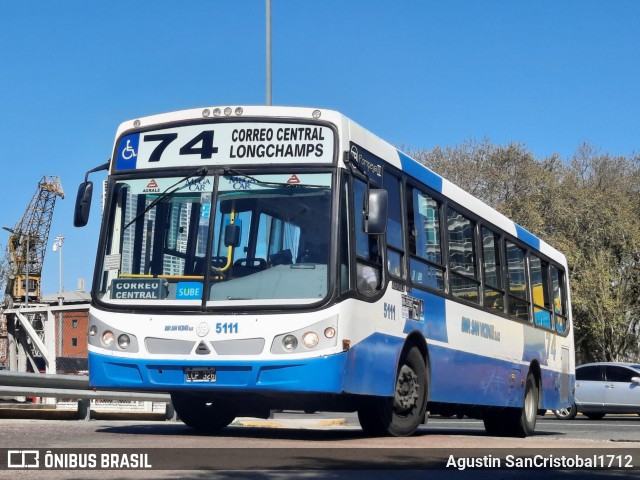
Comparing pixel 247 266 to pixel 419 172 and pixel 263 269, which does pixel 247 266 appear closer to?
pixel 263 269

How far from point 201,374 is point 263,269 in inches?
47.4

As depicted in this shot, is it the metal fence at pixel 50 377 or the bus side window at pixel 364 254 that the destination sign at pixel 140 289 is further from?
the metal fence at pixel 50 377

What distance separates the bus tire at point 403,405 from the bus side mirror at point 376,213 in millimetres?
1944

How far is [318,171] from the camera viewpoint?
11.6 metres

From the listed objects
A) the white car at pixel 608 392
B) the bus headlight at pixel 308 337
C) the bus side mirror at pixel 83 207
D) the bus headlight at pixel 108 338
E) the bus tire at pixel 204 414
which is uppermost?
the bus side mirror at pixel 83 207

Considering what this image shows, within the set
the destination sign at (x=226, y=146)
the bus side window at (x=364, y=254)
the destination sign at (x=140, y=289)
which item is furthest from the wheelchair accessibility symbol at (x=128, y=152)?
the bus side window at (x=364, y=254)

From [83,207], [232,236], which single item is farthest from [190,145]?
[83,207]

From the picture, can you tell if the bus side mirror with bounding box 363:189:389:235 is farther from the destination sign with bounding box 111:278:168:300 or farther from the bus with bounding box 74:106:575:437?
the destination sign with bounding box 111:278:168:300

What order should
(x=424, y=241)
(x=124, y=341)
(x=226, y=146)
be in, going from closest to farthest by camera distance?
(x=124, y=341), (x=226, y=146), (x=424, y=241)

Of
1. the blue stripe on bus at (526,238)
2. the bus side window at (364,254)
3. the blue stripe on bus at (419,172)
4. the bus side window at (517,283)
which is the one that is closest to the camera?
the bus side window at (364,254)

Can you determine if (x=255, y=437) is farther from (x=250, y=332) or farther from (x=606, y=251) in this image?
(x=606, y=251)

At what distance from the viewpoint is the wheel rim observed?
12.6 metres

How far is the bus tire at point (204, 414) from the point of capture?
13.6 metres

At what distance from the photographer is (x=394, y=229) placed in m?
12.8
